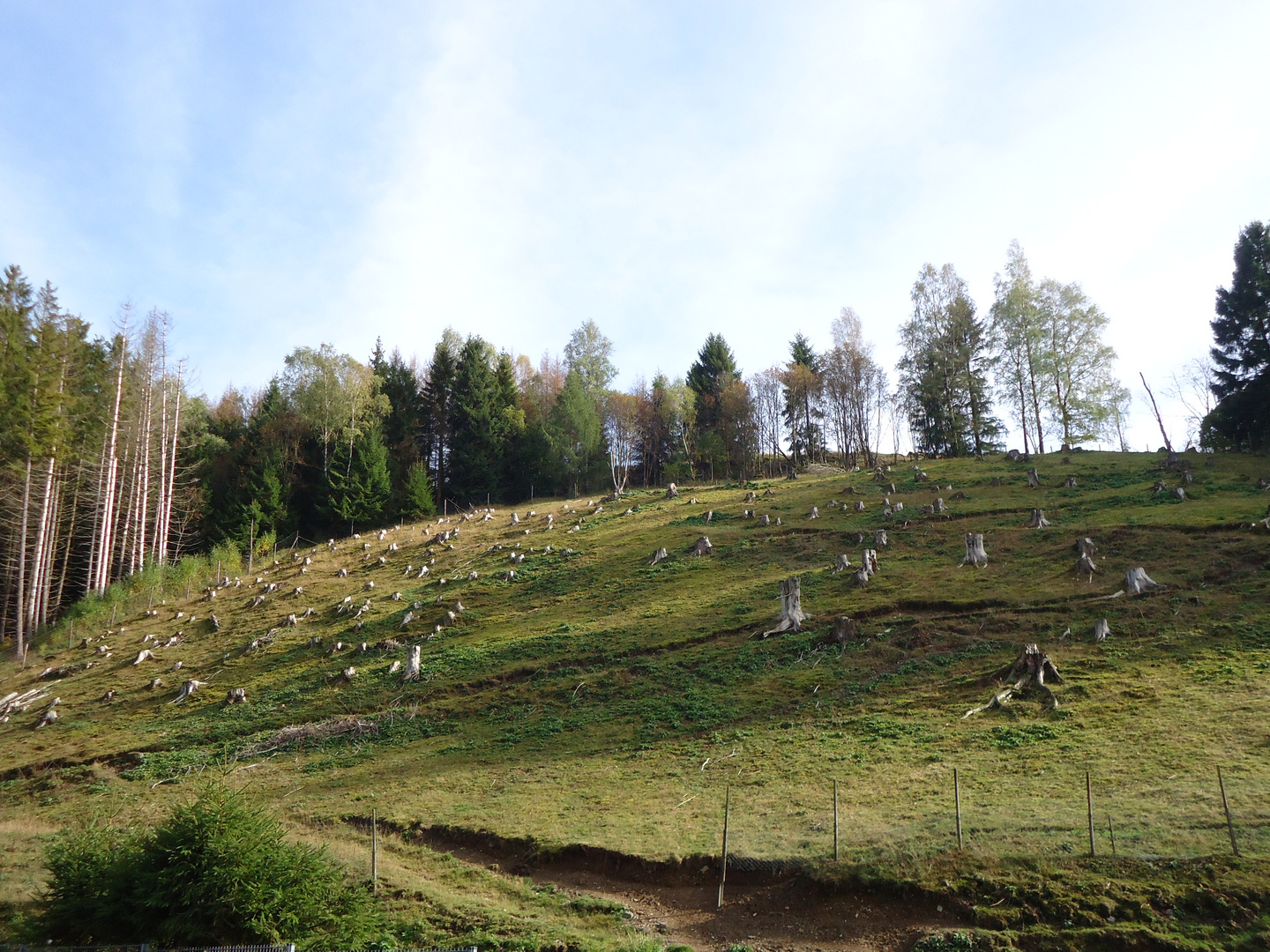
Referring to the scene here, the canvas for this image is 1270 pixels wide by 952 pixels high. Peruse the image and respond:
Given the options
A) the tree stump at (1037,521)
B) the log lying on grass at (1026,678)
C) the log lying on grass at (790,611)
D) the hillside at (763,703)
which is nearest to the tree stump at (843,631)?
the hillside at (763,703)

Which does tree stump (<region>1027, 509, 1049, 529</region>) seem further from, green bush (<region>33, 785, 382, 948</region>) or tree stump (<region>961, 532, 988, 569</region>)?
green bush (<region>33, 785, 382, 948</region>)

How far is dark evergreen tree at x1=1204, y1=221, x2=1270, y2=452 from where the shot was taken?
49875 millimetres

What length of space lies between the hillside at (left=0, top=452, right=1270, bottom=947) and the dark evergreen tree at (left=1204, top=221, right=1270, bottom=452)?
4.49 m

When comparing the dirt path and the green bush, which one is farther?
the dirt path

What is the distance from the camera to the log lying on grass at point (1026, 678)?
23000 mm

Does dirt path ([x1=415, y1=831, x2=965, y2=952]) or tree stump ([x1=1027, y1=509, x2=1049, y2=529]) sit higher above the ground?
tree stump ([x1=1027, y1=509, x2=1049, y2=529])

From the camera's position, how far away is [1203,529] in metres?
34.0

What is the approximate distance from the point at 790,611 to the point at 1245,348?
43.1 meters

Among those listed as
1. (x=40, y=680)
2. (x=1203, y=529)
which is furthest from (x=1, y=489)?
(x=1203, y=529)

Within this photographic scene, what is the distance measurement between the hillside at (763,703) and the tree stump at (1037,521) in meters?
1.16

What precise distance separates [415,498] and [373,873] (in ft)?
182

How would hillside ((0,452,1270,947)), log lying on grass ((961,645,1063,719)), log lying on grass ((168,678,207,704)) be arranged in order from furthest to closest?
log lying on grass ((168,678,207,704)) < log lying on grass ((961,645,1063,719)) < hillside ((0,452,1270,947))

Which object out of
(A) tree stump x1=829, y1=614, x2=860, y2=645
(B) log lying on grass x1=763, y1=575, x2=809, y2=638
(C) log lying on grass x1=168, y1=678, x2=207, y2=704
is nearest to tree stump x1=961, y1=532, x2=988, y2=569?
(A) tree stump x1=829, y1=614, x2=860, y2=645

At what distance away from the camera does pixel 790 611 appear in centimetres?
3203
